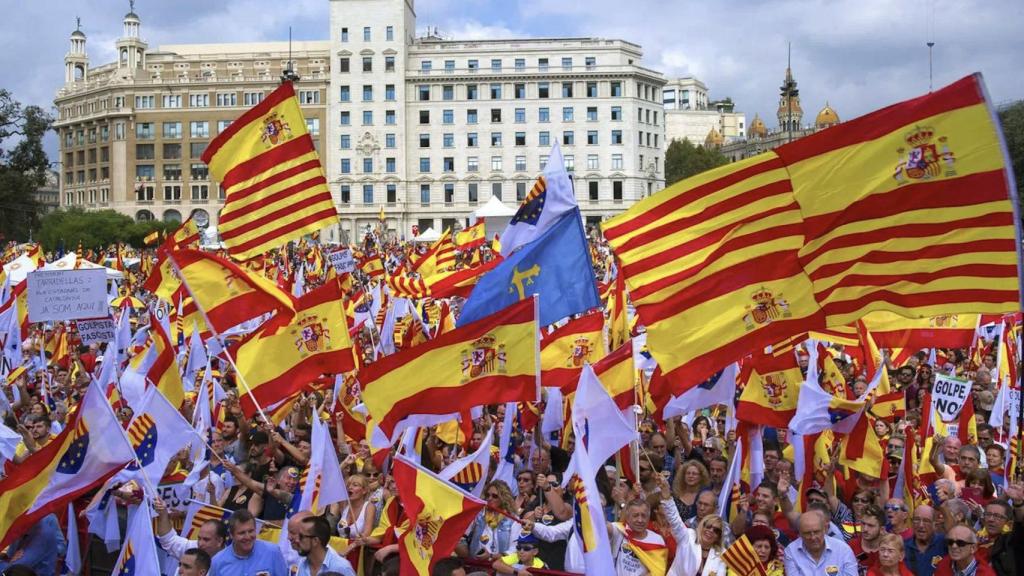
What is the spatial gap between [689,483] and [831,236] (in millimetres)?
2174

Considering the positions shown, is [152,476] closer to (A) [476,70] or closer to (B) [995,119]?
(B) [995,119]

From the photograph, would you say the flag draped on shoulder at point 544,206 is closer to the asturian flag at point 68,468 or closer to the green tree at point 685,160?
the asturian flag at point 68,468

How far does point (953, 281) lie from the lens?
23.2 ft

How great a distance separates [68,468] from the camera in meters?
7.63

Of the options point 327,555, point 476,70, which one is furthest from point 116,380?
point 476,70

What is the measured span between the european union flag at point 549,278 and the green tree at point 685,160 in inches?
3734

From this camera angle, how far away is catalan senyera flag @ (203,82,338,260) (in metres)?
12.9

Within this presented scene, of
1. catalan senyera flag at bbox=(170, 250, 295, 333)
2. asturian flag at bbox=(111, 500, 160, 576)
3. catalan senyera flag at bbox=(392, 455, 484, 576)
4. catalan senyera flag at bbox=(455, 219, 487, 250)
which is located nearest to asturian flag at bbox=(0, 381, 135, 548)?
asturian flag at bbox=(111, 500, 160, 576)

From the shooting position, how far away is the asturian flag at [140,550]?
24.5 feet

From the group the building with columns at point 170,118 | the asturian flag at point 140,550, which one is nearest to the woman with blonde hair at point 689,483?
the asturian flag at point 140,550

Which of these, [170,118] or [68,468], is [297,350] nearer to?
[68,468]

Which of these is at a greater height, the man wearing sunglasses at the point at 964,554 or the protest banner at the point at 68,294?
the protest banner at the point at 68,294

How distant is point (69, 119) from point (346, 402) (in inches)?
4122

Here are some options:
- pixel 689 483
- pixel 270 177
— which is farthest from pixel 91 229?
pixel 689 483
